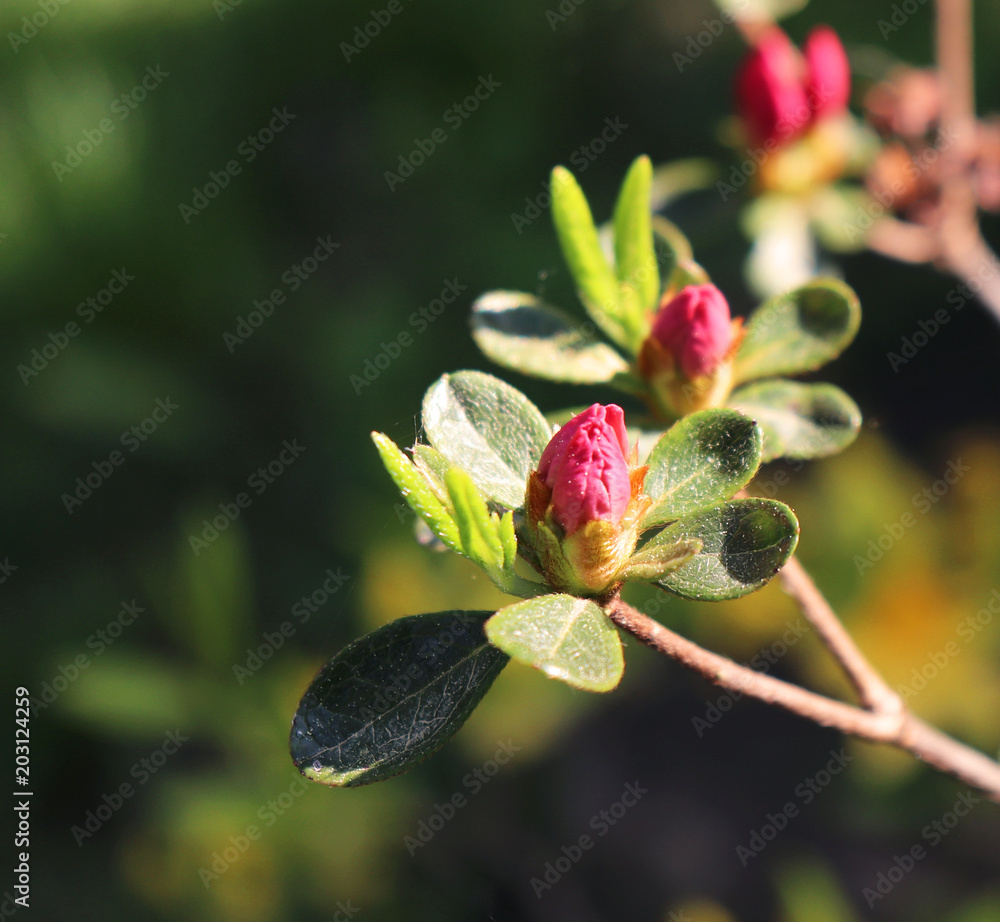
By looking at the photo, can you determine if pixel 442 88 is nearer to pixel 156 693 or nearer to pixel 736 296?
pixel 736 296
